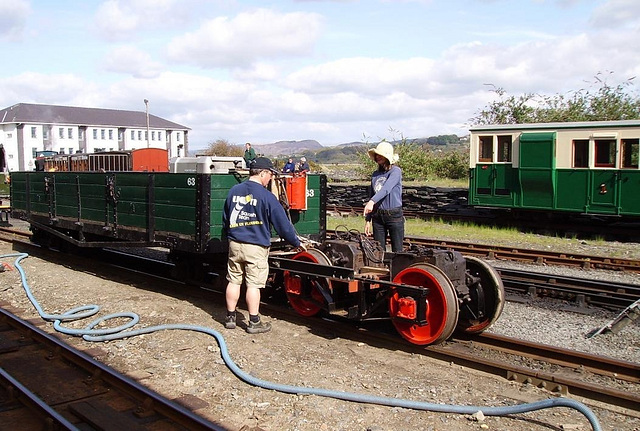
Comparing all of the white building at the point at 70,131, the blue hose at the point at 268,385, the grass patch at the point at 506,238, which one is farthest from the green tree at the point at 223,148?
the blue hose at the point at 268,385

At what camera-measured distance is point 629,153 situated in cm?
1445

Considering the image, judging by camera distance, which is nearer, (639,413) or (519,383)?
(639,413)

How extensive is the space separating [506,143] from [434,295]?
12.0 meters

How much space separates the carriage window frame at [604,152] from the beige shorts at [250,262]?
1132 cm

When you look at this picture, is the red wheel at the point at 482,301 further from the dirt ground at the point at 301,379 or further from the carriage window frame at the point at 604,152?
the carriage window frame at the point at 604,152

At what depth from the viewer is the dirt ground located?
171 inches

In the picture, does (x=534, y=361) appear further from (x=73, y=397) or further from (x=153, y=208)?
(x=153, y=208)

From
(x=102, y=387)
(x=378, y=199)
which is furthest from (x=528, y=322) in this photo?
(x=102, y=387)

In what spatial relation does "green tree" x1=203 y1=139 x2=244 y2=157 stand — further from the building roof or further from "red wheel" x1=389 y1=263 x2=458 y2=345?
"red wheel" x1=389 y1=263 x2=458 y2=345

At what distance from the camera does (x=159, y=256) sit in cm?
1212

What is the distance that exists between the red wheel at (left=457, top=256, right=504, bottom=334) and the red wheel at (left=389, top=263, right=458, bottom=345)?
0.55 meters

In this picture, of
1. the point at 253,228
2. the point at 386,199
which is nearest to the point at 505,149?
the point at 386,199

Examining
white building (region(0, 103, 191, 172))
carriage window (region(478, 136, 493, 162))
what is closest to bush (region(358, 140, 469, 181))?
carriage window (region(478, 136, 493, 162))

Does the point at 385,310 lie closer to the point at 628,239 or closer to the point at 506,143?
the point at 628,239
